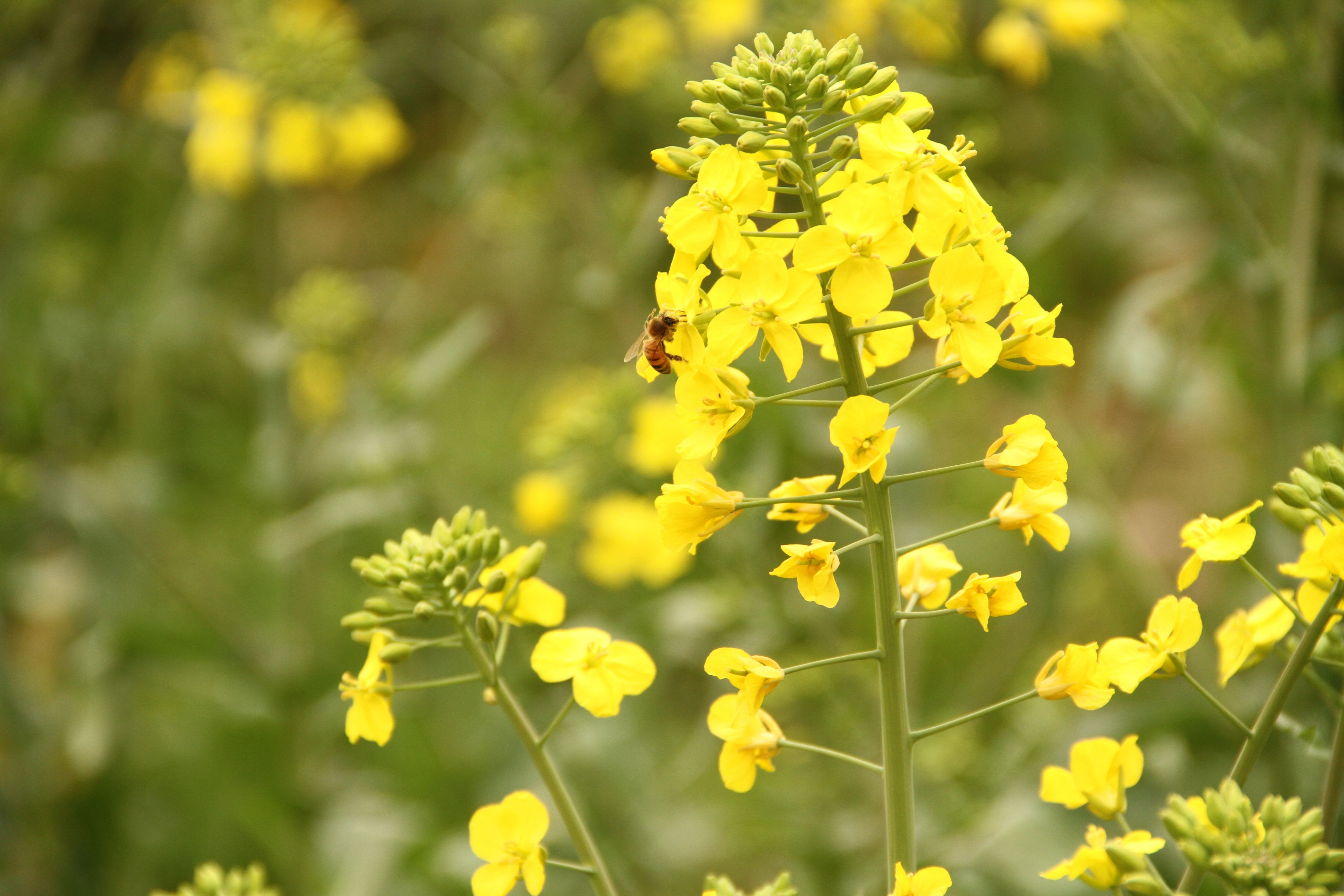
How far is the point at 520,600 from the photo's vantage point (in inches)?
45.1

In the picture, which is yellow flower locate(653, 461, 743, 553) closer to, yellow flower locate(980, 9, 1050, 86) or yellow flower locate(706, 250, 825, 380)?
yellow flower locate(706, 250, 825, 380)

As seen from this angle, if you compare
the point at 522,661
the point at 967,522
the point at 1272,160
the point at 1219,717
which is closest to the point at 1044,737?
the point at 1219,717

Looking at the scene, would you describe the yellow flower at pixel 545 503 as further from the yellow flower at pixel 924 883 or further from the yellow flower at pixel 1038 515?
the yellow flower at pixel 924 883

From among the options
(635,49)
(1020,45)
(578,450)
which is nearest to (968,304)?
(578,450)

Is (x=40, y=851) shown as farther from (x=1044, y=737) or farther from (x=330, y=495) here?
(x=1044, y=737)

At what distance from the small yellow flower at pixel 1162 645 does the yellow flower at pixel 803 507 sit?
1.03ft

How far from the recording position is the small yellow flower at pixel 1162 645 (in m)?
0.99

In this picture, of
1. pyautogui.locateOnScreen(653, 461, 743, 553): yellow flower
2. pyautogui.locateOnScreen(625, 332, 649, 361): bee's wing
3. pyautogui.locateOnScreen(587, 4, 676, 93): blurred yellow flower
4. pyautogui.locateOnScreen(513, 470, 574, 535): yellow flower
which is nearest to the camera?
pyautogui.locateOnScreen(653, 461, 743, 553): yellow flower

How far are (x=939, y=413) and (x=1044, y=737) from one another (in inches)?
45.2

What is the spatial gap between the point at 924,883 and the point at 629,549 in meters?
1.68

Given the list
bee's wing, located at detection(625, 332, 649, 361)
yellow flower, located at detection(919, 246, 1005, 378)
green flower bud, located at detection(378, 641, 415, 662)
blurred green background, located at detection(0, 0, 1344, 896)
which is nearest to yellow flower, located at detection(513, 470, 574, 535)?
blurred green background, located at detection(0, 0, 1344, 896)

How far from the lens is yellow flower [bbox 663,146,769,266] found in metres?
0.95

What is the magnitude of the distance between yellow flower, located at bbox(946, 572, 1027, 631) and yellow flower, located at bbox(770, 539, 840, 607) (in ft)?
0.37

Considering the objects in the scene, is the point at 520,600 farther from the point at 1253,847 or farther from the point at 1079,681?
the point at 1253,847
